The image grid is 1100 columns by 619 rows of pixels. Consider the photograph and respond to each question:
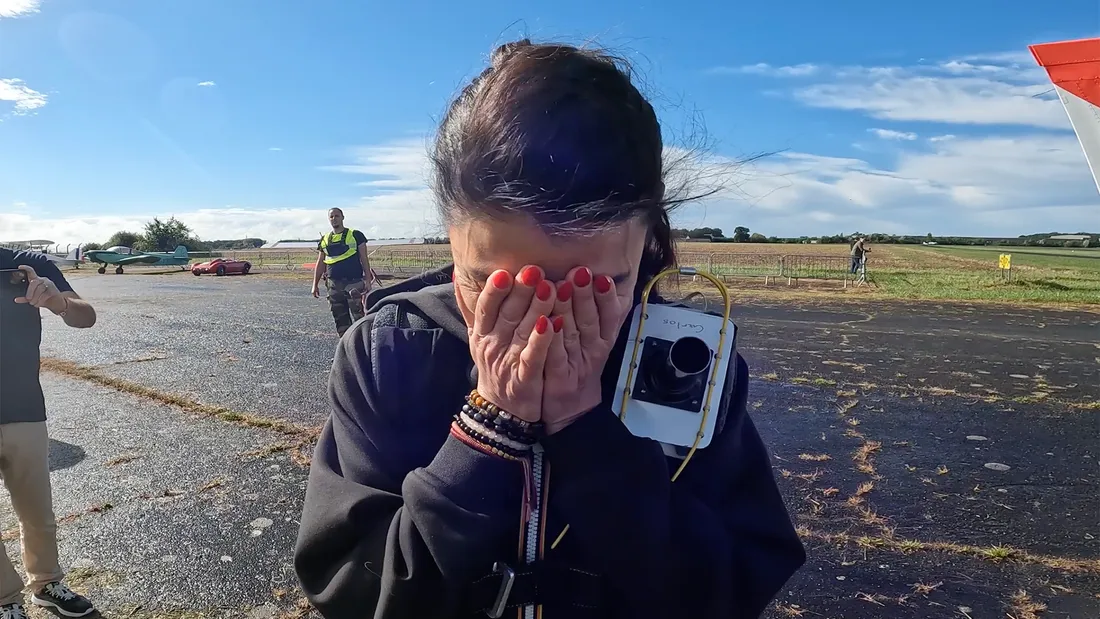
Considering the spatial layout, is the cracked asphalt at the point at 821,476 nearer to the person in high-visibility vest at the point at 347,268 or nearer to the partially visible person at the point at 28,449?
the partially visible person at the point at 28,449

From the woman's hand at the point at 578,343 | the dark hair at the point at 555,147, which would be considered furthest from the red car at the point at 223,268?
the woman's hand at the point at 578,343

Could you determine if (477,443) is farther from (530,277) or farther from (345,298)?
(345,298)

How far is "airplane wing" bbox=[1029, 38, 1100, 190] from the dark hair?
2.74m

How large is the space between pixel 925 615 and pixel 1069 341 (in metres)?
9.87

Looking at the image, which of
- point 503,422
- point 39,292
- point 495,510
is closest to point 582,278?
point 503,422

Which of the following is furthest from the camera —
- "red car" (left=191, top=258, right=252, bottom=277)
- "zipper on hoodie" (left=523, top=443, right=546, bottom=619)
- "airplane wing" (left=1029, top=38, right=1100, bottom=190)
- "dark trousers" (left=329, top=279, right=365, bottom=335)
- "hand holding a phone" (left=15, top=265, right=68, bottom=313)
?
"red car" (left=191, top=258, right=252, bottom=277)

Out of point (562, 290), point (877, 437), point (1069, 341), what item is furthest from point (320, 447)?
point (1069, 341)

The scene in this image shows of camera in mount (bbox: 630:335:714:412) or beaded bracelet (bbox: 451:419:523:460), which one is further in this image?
camera in mount (bbox: 630:335:714:412)

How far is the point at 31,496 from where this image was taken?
10.9 feet

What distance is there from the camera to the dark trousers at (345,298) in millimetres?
9094

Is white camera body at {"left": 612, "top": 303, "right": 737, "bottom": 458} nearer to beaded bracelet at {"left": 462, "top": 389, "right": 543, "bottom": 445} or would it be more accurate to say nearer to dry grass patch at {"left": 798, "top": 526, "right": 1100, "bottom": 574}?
beaded bracelet at {"left": 462, "top": 389, "right": 543, "bottom": 445}

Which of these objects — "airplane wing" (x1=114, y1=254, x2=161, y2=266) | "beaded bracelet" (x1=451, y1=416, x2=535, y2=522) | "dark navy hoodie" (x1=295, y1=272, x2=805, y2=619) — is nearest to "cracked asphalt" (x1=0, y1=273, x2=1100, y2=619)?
"dark navy hoodie" (x1=295, y1=272, x2=805, y2=619)

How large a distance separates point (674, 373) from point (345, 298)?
8.68 metres

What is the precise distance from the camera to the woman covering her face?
3.23 ft
